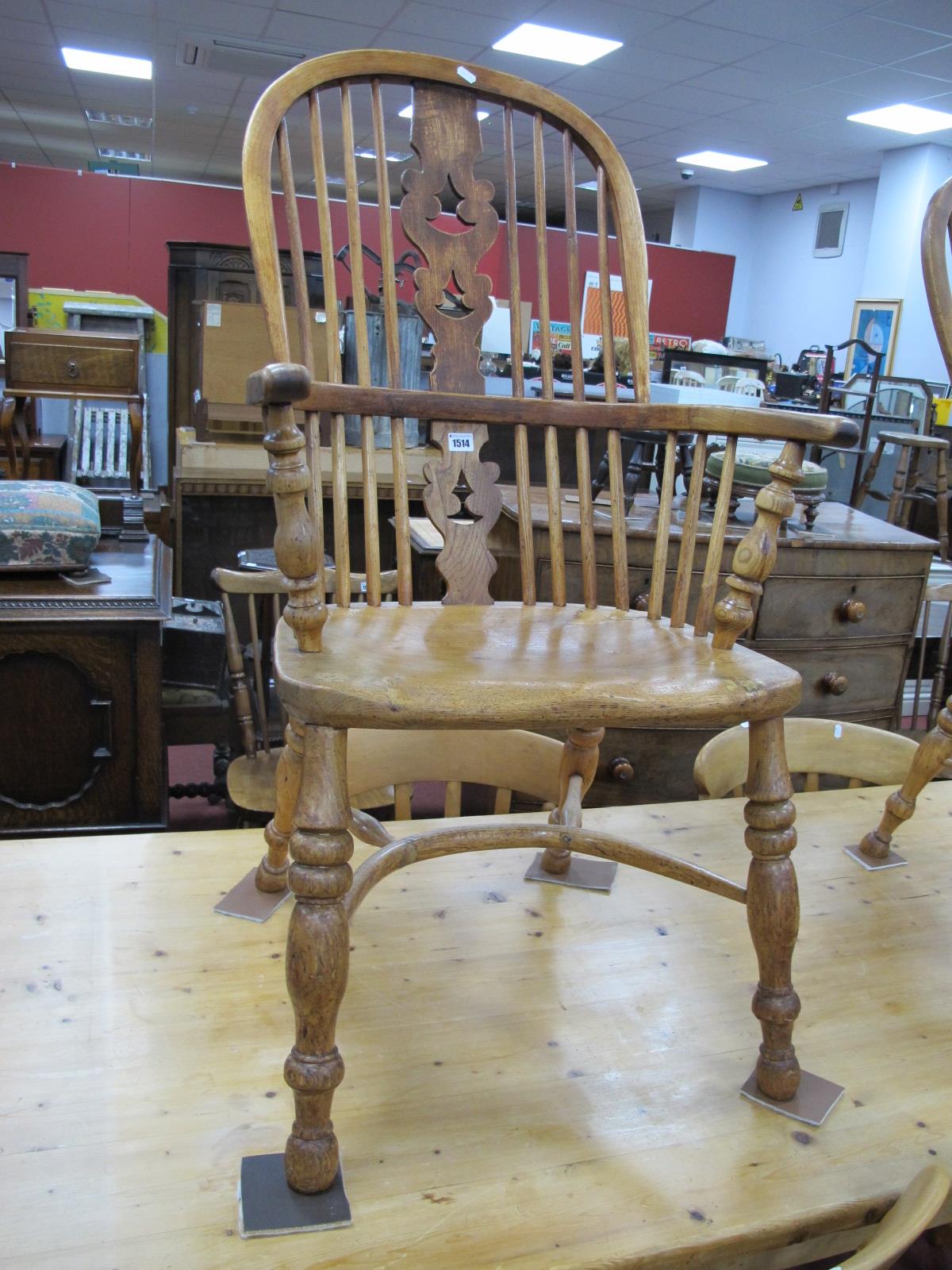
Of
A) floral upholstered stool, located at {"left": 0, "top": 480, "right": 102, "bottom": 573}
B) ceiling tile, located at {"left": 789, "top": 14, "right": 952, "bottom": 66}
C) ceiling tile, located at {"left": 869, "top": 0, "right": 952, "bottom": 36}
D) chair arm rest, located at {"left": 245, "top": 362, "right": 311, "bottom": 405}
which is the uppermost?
ceiling tile, located at {"left": 789, "top": 14, "right": 952, "bottom": 66}

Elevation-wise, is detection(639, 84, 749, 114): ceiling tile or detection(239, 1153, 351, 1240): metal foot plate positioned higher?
detection(639, 84, 749, 114): ceiling tile

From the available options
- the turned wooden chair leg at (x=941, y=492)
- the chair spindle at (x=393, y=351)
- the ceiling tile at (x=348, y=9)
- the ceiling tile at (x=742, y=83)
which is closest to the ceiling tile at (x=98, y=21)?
the ceiling tile at (x=348, y=9)

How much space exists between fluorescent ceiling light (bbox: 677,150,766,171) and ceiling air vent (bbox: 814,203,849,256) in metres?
0.94

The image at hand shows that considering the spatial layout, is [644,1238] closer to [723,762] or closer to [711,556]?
[711,556]

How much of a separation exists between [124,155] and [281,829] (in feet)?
46.1

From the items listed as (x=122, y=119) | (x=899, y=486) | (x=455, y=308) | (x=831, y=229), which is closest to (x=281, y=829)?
(x=455, y=308)

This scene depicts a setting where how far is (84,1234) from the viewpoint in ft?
2.37

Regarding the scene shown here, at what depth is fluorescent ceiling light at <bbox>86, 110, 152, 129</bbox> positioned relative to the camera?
32.1 feet

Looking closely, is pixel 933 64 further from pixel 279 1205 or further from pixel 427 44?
pixel 279 1205

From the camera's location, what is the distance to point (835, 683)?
235 centimetres

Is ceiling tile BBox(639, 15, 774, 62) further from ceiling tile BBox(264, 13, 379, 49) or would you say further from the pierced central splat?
the pierced central splat

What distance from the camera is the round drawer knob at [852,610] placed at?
231 cm

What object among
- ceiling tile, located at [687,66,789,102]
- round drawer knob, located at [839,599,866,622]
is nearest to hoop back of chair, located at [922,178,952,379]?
round drawer knob, located at [839,599,866,622]

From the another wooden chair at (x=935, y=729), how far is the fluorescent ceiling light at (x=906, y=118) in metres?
6.58
